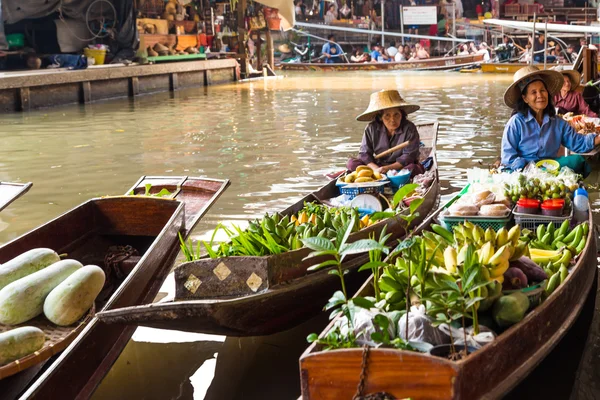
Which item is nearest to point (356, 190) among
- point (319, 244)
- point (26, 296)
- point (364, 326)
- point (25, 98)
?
point (26, 296)

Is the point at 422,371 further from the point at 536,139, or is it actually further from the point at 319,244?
the point at 536,139

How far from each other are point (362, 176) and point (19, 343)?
3137 millimetres

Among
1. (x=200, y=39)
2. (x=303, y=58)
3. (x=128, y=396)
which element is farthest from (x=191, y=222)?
(x=303, y=58)

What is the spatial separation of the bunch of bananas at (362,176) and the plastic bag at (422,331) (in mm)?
2945

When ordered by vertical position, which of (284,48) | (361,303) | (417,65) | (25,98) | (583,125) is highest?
(284,48)

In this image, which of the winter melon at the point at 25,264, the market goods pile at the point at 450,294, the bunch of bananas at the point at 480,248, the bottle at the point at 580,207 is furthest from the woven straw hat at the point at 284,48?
the market goods pile at the point at 450,294

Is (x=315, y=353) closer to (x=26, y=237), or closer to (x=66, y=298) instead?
(x=66, y=298)

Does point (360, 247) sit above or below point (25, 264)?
above

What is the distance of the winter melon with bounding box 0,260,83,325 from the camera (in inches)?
134

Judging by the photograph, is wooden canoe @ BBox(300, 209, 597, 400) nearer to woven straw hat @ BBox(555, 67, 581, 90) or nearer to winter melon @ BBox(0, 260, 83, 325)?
winter melon @ BBox(0, 260, 83, 325)

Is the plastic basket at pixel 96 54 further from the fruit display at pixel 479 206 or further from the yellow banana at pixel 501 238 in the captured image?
the yellow banana at pixel 501 238

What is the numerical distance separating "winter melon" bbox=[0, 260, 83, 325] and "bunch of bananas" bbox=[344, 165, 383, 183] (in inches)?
101

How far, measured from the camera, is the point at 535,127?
5.71 metres

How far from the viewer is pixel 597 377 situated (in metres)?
3.44
